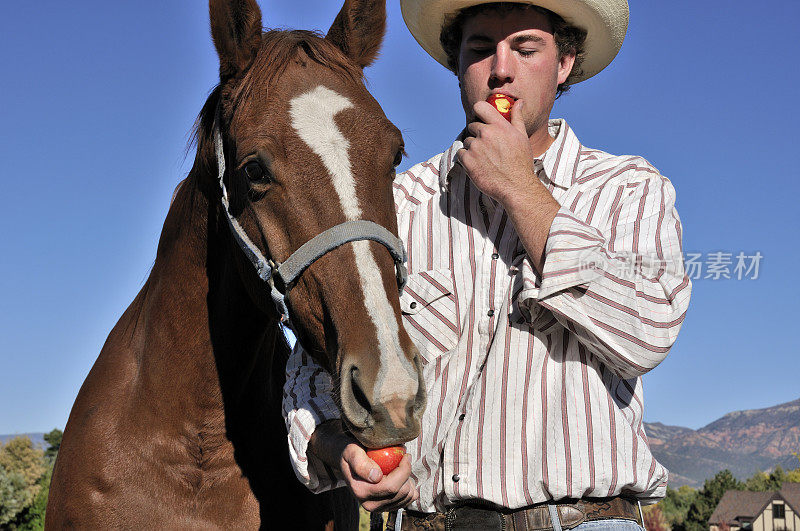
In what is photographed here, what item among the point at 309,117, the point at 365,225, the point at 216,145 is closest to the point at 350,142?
the point at 309,117

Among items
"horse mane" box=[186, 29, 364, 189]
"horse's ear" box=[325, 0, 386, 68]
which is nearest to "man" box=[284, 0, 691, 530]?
"horse's ear" box=[325, 0, 386, 68]

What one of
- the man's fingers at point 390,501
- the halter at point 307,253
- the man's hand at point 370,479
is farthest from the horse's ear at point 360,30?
the man's fingers at point 390,501

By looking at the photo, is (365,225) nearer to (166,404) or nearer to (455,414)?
(455,414)

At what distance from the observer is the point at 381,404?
1846 millimetres

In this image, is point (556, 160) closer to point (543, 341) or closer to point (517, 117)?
A: point (517, 117)

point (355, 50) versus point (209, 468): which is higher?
point (355, 50)

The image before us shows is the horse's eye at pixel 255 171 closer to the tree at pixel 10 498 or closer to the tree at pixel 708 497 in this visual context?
the tree at pixel 10 498

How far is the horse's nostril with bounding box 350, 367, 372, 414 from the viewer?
190cm

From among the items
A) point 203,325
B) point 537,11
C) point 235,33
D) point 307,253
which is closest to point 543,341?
point 307,253

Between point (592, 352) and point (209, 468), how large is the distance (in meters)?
1.53

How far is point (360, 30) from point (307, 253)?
1168mm

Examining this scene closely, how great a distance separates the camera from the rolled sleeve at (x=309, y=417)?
7.60ft

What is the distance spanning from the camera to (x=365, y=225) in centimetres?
211

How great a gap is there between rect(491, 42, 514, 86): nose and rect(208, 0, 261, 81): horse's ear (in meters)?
0.87
